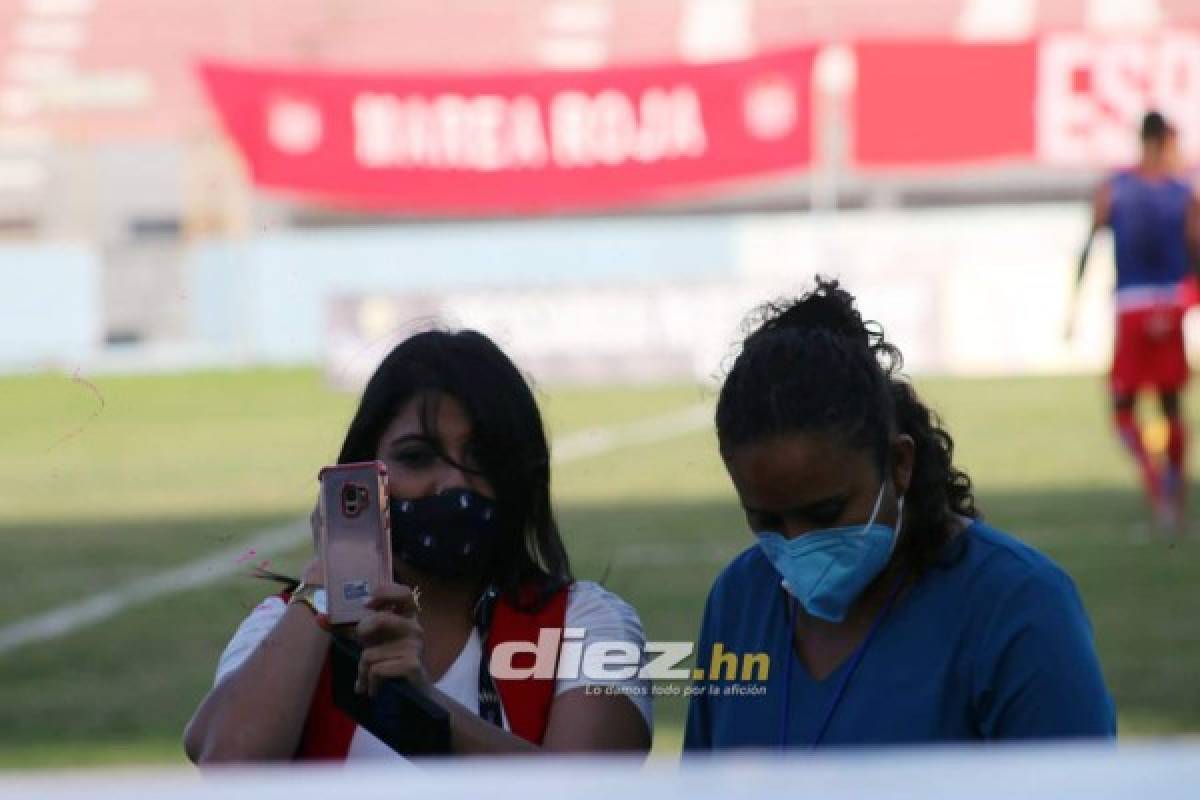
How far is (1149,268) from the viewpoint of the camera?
10.8 metres

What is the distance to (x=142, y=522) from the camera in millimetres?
11703

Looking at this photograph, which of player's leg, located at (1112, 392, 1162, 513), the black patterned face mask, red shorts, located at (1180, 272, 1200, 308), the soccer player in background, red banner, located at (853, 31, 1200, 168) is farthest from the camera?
red banner, located at (853, 31, 1200, 168)

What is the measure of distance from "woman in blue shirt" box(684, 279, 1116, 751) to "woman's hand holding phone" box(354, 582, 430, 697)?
1.30ft

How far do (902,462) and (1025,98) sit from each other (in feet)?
75.6

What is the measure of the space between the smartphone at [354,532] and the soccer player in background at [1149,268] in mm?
8646

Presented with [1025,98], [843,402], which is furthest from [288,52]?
[843,402]

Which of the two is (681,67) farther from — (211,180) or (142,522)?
(142,522)

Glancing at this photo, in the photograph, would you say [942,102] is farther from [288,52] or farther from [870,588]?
[870,588]

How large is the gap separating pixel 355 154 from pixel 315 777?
83.5 feet

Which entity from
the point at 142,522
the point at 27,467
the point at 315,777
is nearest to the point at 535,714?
the point at 315,777

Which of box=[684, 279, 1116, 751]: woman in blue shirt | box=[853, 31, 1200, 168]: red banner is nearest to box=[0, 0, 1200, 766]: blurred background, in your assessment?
box=[853, 31, 1200, 168]: red banner

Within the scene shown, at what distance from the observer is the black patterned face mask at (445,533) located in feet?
7.75

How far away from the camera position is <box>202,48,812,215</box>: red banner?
25.3 metres

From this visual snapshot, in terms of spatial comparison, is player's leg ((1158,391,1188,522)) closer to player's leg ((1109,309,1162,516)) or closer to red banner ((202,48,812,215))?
player's leg ((1109,309,1162,516))
